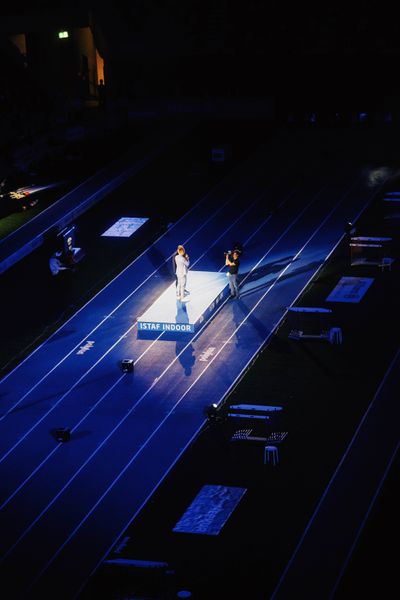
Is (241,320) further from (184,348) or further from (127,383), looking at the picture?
(127,383)

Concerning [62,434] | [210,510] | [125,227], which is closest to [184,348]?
[62,434]

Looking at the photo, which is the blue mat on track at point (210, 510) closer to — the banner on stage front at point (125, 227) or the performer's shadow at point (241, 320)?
the performer's shadow at point (241, 320)

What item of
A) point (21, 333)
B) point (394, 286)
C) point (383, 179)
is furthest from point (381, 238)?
point (21, 333)

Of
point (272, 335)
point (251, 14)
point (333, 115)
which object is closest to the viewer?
point (272, 335)

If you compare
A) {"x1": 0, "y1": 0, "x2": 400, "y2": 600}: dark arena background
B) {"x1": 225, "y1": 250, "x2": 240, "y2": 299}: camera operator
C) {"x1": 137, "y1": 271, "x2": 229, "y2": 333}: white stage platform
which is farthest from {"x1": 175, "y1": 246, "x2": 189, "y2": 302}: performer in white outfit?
{"x1": 225, "y1": 250, "x2": 240, "y2": 299}: camera operator

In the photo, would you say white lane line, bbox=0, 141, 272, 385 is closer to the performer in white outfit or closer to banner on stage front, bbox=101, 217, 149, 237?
banner on stage front, bbox=101, 217, 149, 237

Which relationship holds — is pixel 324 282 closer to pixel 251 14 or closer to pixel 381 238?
pixel 381 238

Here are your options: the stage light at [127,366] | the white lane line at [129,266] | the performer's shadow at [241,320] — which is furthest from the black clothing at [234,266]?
the stage light at [127,366]
